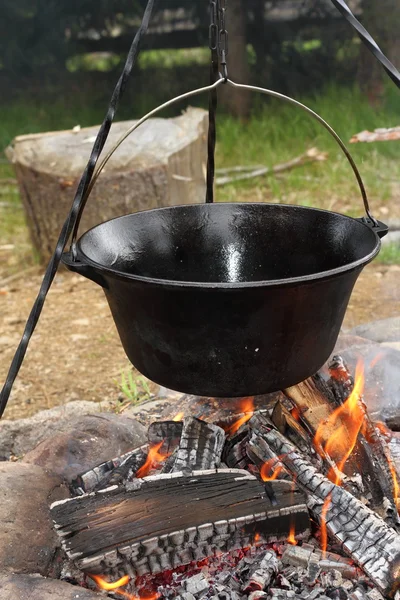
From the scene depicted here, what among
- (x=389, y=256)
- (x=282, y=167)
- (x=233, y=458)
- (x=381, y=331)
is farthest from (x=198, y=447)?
(x=282, y=167)

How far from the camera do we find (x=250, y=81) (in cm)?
720

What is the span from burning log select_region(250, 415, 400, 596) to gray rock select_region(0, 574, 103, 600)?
2.02ft

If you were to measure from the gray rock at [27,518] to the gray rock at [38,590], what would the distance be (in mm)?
22

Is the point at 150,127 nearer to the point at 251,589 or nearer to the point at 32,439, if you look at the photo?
the point at 32,439

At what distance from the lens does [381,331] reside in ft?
9.79

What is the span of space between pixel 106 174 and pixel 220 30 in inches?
101

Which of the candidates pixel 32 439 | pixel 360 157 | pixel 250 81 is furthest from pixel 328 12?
pixel 32 439

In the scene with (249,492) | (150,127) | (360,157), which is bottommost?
(360,157)

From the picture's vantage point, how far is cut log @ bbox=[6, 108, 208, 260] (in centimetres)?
421

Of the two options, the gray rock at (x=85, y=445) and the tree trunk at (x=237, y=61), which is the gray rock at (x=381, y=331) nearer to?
the gray rock at (x=85, y=445)

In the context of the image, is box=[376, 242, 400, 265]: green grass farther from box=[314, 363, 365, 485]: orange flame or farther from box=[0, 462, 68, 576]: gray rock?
box=[0, 462, 68, 576]: gray rock

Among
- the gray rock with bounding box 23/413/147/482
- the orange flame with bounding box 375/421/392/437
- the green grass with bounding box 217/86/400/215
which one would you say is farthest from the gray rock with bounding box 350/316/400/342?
the green grass with bounding box 217/86/400/215

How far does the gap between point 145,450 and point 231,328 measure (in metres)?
0.66

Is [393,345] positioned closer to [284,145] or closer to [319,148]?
[319,148]
